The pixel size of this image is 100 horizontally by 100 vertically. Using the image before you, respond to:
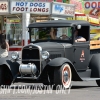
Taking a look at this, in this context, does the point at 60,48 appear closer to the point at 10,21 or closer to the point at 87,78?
the point at 87,78

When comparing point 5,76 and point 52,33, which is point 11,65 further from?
point 52,33

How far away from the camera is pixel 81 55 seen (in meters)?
13.4

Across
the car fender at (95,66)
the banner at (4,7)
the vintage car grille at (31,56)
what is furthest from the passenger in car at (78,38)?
the banner at (4,7)

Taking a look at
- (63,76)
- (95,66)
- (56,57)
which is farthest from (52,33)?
(63,76)

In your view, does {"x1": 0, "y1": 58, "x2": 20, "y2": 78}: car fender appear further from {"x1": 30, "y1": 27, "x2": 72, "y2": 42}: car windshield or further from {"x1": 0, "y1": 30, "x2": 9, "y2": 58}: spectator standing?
{"x1": 0, "y1": 30, "x2": 9, "y2": 58}: spectator standing

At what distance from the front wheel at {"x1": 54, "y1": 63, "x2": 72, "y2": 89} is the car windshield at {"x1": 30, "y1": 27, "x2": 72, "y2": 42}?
1.17 meters

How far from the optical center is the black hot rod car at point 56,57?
12219 mm

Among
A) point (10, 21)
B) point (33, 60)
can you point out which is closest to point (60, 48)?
point (33, 60)

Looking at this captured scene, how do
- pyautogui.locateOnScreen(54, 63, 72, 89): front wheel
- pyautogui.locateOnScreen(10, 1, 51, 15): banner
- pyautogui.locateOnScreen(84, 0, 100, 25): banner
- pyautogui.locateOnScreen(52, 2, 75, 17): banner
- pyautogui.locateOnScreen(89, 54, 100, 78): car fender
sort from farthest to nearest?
pyautogui.locateOnScreen(84, 0, 100, 25): banner → pyautogui.locateOnScreen(52, 2, 75, 17): banner → pyautogui.locateOnScreen(10, 1, 51, 15): banner → pyautogui.locateOnScreen(89, 54, 100, 78): car fender → pyautogui.locateOnScreen(54, 63, 72, 89): front wheel

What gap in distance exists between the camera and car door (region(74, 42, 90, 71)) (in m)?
13.2

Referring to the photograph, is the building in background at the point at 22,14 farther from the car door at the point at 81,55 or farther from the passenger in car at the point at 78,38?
the car door at the point at 81,55

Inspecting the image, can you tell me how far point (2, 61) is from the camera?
1284cm

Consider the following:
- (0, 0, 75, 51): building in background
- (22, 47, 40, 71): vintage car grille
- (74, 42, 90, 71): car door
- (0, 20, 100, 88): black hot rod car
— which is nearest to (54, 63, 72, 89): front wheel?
(0, 20, 100, 88): black hot rod car

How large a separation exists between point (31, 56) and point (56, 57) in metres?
0.70
